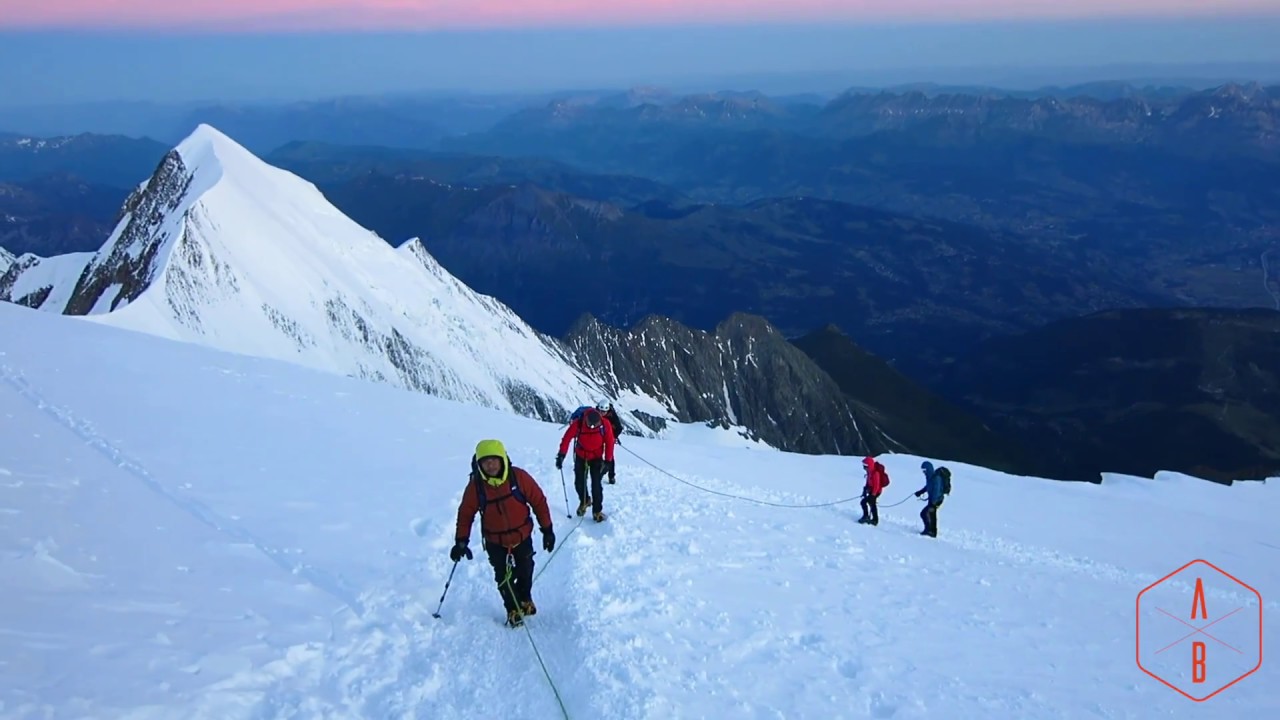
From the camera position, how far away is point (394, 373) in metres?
55.9

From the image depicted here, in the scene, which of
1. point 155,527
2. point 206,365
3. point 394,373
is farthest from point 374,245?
point 155,527

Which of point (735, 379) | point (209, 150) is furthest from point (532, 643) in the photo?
point (735, 379)

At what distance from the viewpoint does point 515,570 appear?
10.3 meters

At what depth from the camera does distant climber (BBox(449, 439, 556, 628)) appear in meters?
9.50

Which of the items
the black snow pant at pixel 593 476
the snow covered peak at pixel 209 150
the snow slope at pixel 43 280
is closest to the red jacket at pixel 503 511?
the black snow pant at pixel 593 476

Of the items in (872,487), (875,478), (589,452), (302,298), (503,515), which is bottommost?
(302,298)

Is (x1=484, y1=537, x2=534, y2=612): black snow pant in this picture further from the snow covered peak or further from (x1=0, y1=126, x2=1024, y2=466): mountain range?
the snow covered peak

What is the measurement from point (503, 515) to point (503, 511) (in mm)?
61

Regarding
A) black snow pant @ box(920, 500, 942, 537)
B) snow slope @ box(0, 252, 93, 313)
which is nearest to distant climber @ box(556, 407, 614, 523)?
black snow pant @ box(920, 500, 942, 537)

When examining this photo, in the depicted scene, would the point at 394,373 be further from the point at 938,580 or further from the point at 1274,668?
the point at 1274,668

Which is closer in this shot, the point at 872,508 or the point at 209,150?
the point at 872,508

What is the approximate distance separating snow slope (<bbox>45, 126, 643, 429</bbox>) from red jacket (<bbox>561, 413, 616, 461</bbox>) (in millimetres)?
33876

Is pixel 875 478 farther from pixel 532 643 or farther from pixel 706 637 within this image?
pixel 532 643

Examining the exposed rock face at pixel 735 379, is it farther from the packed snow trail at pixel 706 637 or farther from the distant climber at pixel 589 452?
the packed snow trail at pixel 706 637
